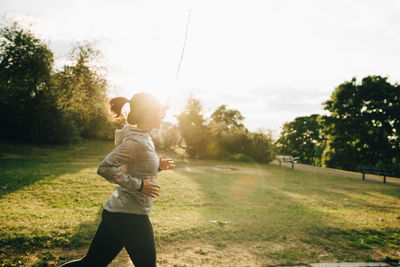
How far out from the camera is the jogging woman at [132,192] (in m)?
2.12

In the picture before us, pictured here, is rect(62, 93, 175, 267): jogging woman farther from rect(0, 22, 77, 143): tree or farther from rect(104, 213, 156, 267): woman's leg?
rect(0, 22, 77, 143): tree

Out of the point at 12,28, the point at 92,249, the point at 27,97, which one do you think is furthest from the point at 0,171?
the point at 12,28

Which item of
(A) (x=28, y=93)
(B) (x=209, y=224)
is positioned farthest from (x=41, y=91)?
→ (B) (x=209, y=224)

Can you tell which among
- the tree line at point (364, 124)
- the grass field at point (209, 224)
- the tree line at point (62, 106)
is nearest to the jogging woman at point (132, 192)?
the grass field at point (209, 224)

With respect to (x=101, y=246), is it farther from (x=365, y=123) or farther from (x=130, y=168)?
(x=365, y=123)

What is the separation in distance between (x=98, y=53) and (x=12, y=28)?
750cm

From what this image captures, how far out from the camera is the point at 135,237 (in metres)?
2.13

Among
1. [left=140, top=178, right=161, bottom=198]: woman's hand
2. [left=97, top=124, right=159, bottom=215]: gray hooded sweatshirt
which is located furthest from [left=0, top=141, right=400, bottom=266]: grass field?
[left=140, top=178, right=161, bottom=198]: woman's hand

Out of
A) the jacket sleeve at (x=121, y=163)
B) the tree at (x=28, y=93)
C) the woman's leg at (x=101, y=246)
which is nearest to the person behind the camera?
the jacket sleeve at (x=121, y=163)

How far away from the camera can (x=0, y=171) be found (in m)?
10.4

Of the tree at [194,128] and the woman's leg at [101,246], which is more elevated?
the tree at [194,128]

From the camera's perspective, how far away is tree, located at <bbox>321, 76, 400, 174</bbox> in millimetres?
27812

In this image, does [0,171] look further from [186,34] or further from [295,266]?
[295,266]

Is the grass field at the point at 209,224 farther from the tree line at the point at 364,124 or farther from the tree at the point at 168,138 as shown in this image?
the tree line at the point at 364,124
